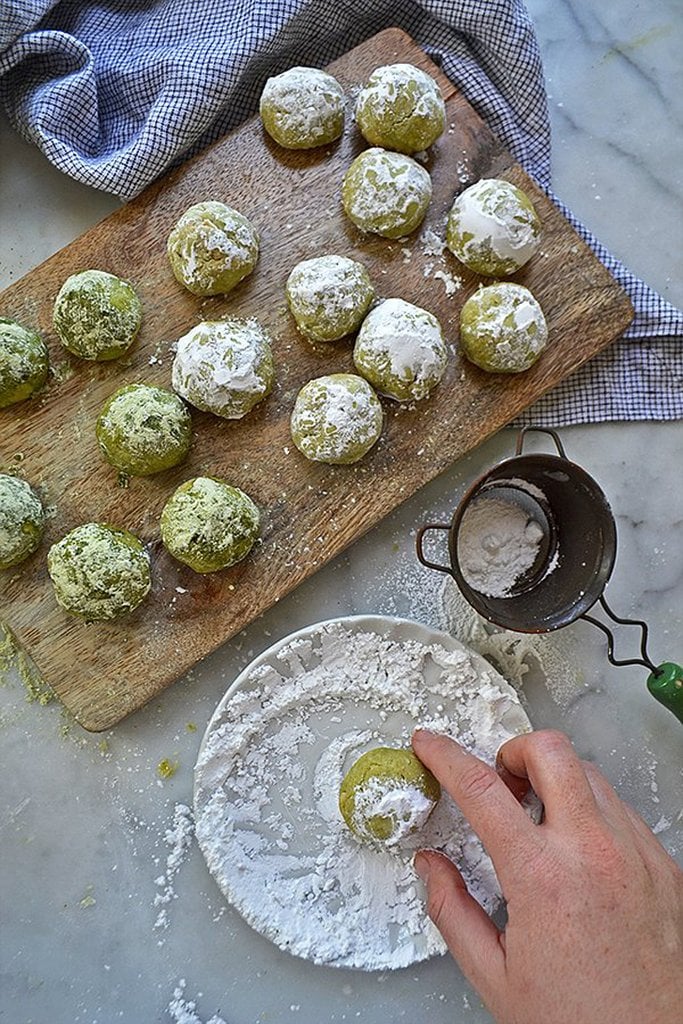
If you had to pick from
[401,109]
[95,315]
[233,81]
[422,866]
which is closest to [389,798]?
[422,866]

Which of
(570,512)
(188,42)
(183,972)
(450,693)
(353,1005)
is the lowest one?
(353,1005)

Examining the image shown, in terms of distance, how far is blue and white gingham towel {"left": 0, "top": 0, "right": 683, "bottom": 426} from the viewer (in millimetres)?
1798

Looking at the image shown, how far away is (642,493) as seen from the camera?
192 centimetres

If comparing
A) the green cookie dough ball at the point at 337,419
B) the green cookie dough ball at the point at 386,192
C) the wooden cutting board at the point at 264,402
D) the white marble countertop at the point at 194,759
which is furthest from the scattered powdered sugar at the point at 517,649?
the green cookie dough ball at the point at 386,192

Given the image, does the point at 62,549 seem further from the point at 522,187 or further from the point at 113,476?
the point at 522,187

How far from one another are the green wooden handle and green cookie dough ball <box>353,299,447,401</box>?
0.68m

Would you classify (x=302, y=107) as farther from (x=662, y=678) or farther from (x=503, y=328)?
(x=662, y=678)

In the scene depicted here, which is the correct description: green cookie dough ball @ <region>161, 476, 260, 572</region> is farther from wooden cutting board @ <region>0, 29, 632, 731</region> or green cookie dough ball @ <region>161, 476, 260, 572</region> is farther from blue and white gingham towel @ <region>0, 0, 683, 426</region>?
blue and white gingham towel @ <region>0, 0, 683, 426</region>

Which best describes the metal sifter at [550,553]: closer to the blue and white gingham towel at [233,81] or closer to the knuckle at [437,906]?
the blue and white gingham towel at [233,81]

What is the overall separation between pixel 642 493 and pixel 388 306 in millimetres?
658

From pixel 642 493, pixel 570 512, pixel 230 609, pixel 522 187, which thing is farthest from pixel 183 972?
pixel 522 187

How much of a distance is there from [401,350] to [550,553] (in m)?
0.46

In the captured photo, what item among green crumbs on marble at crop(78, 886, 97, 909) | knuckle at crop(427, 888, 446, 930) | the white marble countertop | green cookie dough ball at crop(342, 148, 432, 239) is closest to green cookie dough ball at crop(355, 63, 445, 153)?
green cookie dough ball at crop(342, 148, 432, 239)

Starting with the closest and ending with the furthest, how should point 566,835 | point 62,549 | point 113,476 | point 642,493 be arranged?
point 566,835
point 62,549
point 113,476
point 642,493
